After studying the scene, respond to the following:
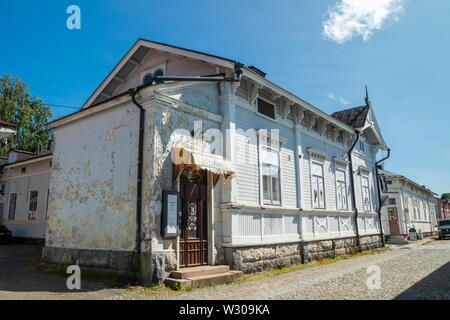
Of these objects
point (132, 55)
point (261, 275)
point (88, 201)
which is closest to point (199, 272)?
point (261, 275)

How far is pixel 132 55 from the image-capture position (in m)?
13.1

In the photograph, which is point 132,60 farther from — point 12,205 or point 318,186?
point 12,205

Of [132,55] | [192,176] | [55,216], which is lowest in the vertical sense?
[55,216]

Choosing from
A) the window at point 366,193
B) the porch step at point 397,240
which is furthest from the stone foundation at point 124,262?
the porch step at point 397,240

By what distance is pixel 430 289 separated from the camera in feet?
24.5

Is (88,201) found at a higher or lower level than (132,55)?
lower

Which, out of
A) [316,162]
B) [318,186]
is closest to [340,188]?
[318,186]

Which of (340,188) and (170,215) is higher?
(340,188)

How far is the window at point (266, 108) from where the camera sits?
40.1ft

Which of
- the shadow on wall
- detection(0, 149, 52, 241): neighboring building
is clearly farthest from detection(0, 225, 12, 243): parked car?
the shadow on wall

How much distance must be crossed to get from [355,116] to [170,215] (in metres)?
15.4
